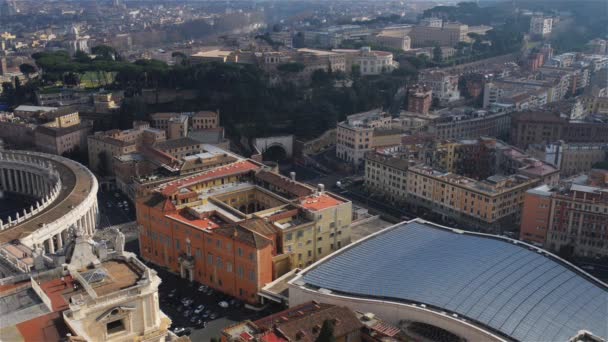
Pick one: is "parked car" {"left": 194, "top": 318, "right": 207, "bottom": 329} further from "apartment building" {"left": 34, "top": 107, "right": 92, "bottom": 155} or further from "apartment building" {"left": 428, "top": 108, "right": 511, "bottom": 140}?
"apartment building" {"left": 428, "top": 108, "right": 511, "bottom": 140}

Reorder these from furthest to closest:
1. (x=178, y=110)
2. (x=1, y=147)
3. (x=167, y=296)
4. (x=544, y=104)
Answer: (x=544, y=104), (x=178, y=110), (x=1, y=147), (x=167, y=296)

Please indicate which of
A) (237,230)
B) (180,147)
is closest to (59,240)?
(237,230)

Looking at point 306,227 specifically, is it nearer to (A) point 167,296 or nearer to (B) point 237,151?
(A) point 167,296

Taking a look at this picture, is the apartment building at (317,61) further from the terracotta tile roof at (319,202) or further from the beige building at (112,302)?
the beige building at (112,302)

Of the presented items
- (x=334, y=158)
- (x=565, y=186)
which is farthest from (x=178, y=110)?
(x=565, y=186)

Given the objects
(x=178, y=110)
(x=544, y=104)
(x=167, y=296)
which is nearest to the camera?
(x=167, y=296)

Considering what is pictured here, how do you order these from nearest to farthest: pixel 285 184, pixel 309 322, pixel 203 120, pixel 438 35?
pixel 309 322 < pixel 285 184 < pixel 203 120 < pixel 438 35

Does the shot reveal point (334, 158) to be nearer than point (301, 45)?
Yes

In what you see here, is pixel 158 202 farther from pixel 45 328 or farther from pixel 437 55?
pixel 437 55
